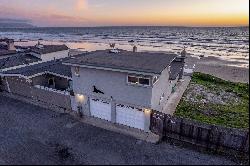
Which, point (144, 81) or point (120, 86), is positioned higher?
point (144, 81)

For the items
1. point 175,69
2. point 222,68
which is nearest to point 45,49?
point 175,69

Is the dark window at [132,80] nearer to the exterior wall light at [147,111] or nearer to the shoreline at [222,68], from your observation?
the exterior wall light at [147,111]

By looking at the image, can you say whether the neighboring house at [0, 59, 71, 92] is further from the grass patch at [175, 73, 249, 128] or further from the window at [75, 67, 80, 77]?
the grass patch at [175, 73, 249, 128]

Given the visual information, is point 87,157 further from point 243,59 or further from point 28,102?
point 243,59

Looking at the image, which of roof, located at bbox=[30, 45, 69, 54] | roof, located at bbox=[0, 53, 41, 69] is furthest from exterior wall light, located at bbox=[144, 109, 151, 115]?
roof, located at bbox=[30, 45, 69, 54]

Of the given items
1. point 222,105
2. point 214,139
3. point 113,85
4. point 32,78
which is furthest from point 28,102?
point 222,105

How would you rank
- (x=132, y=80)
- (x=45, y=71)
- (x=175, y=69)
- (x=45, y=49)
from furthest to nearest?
1. (x=45, y=49)
2. (x=175, y=69)
3. (x=45, y=71)
4. (x=132, y=80)

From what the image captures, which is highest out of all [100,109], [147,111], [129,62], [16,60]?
[16,60]

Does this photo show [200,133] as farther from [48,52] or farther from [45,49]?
[45,49]

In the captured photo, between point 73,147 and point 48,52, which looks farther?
point 48,52
